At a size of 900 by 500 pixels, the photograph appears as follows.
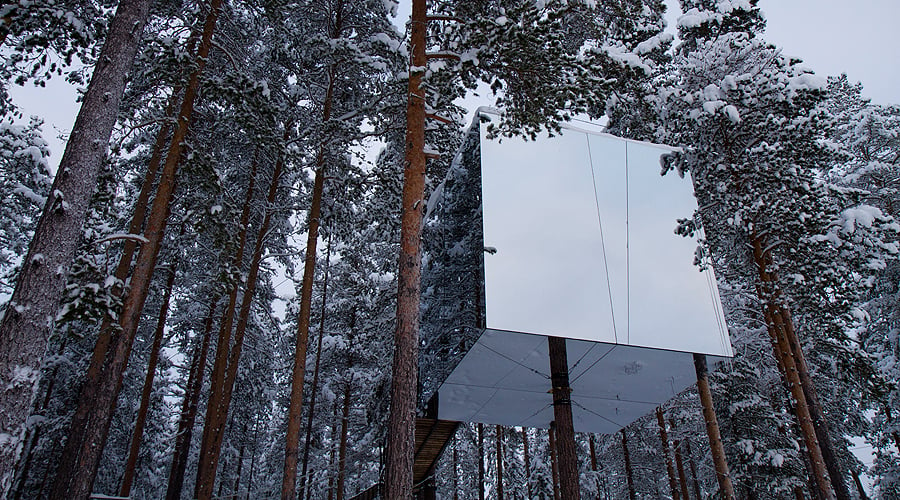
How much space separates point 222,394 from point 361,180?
6457mm

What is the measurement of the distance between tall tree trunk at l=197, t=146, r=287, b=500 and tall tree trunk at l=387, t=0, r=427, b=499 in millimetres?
5825

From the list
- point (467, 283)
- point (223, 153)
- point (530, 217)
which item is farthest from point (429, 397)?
point (223, 153)

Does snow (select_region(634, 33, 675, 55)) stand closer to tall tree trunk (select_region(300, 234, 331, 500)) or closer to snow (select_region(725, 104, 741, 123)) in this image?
snow (select_region(725, 104, 741, 123))

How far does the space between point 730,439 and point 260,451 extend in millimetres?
28625

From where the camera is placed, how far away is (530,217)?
10055 mm

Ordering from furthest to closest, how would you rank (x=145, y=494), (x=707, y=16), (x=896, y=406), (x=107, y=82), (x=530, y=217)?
(x=145, y=494)
(x=896, y=406)
(x=707, y=16)
(x=530, y=217)
(x=107, y=82)

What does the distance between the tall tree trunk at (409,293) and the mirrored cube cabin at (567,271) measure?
5.52ft

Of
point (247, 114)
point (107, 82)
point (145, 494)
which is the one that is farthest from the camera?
point (145, 494)

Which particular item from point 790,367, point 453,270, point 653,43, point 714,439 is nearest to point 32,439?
point 453,270

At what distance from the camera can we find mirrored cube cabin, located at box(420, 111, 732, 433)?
9.54 meters

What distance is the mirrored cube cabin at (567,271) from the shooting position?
31.3 feet

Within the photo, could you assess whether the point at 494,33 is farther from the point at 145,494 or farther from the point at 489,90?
the point at 145,494

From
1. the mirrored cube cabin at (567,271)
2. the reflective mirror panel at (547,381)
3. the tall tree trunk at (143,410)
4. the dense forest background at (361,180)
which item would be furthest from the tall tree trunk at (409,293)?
the tall tree trunk at (143,410)

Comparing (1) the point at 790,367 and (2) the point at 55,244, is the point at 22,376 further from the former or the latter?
(1) the point at 790,367
